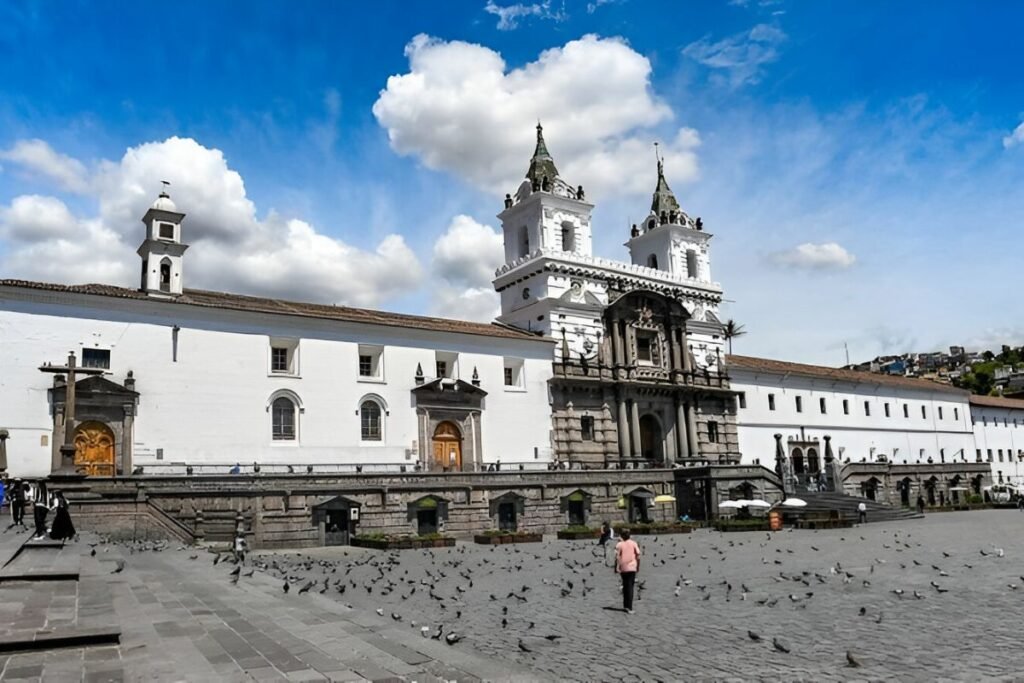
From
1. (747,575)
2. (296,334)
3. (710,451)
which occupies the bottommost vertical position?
(747,575)

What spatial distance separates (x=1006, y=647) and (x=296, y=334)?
31.0 m

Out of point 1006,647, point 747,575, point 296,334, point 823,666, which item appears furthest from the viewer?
point 296,334

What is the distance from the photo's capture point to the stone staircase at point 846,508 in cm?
4225

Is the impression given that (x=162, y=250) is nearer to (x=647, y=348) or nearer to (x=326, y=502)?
(x=326, y=502)

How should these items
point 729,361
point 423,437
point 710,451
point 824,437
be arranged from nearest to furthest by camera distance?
point 423,437 < point 710,451 < point 729,361 < point 824,437

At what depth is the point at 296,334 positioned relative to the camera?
36688mm

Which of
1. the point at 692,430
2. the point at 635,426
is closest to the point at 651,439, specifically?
the point at 692,430

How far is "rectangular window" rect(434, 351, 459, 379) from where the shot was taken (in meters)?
41.2

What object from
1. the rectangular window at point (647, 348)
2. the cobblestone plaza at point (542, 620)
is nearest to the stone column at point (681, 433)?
the rectangular window at point (647, 348)

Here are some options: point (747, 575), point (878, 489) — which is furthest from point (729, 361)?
point (747, 575)

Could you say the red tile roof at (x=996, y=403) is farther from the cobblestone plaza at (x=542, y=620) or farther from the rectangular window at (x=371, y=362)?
the cobblestone plaza at (x=542, y=620)

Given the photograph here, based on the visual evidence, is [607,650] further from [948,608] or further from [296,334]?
[296,334]

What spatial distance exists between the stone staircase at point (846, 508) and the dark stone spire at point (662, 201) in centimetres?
2124

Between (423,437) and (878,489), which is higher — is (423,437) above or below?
above
